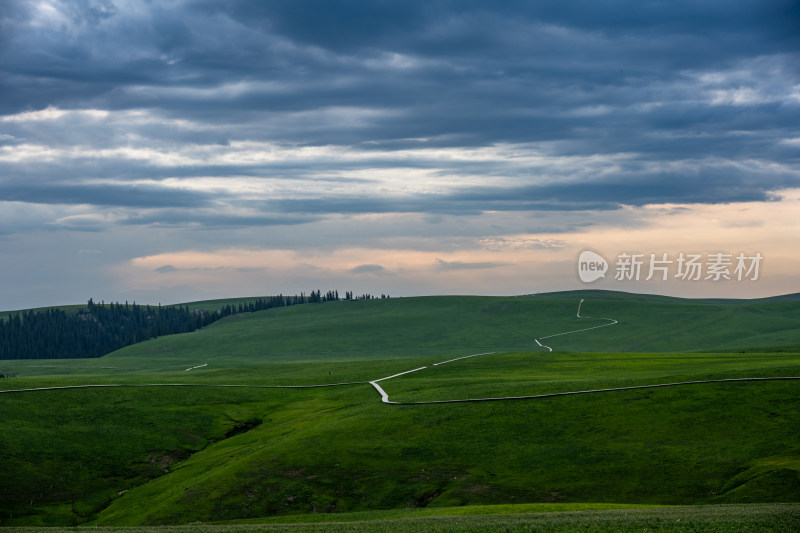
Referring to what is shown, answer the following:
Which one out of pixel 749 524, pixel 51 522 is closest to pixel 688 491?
pixel 749 524

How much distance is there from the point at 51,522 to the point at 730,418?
54.4 metres

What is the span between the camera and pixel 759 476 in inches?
1937

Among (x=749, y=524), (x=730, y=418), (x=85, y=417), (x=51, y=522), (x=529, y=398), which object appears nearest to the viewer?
(x=749, y=524)

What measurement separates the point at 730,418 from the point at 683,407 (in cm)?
460

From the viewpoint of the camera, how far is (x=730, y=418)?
206 feet

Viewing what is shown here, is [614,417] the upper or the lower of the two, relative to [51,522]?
upper

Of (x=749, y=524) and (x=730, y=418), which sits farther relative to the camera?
(x=730, y=418)

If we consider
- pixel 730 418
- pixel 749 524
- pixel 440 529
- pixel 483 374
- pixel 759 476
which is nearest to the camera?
pixel 749 524

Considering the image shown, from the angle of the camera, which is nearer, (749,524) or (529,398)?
(749,524)

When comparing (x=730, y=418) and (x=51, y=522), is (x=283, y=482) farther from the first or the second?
(x=730, y=418)

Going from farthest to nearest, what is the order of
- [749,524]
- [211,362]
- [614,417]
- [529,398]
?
[211,362] → [529,398] → [614,417] → [749,524]

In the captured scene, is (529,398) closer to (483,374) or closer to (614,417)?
(614,417)

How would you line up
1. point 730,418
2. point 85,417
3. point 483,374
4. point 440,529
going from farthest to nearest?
point 483,374 → point 85,417 → point 730,418 → point 440,529

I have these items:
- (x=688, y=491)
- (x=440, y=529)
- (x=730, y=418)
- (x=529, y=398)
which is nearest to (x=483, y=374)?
(x=529, y=398)
